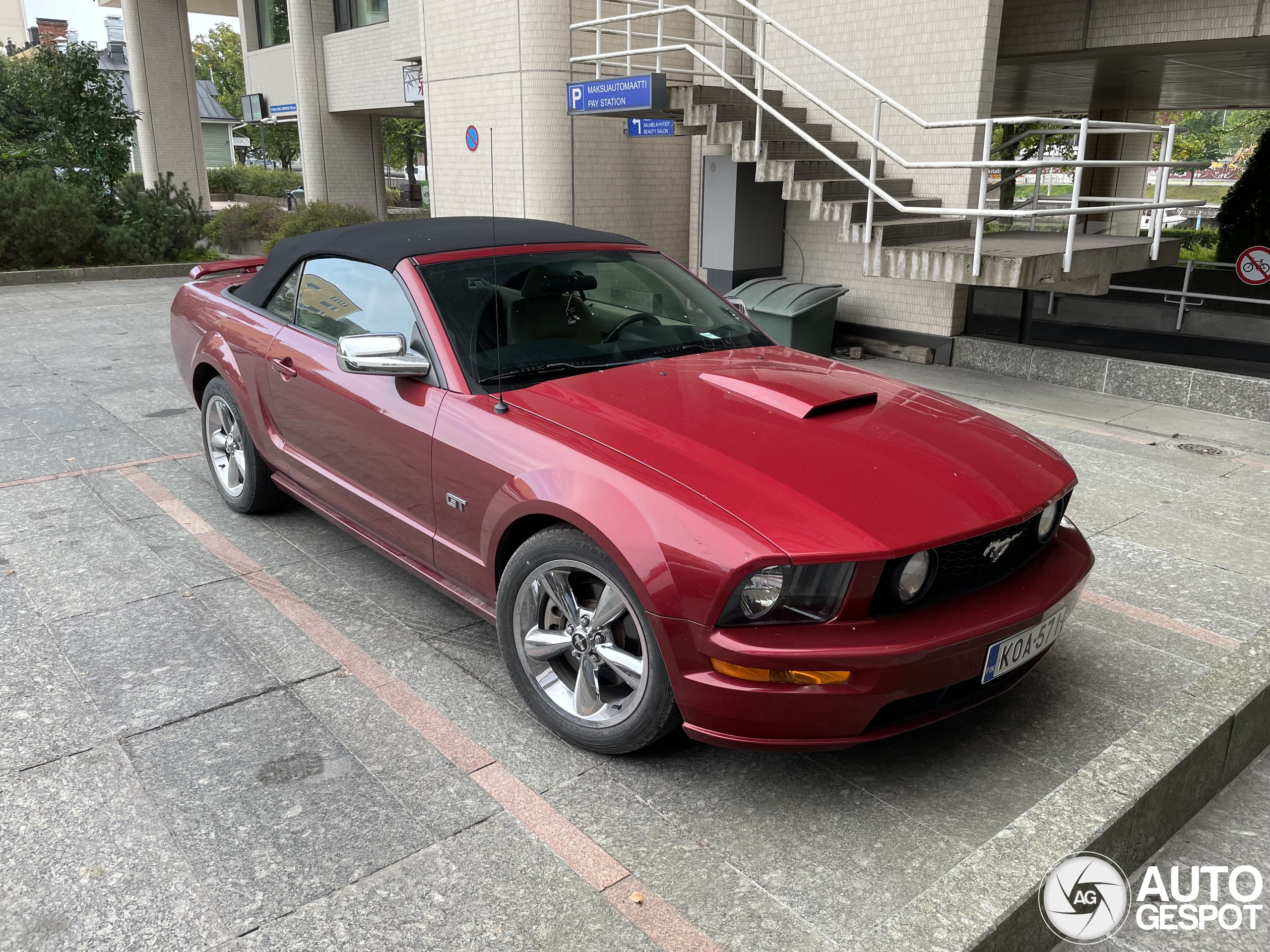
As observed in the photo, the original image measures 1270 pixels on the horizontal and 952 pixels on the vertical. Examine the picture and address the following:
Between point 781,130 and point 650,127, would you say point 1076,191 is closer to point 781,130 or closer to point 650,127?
point 781,130

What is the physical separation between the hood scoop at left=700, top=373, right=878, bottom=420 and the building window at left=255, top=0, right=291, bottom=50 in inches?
999

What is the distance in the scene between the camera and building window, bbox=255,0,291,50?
83.1 feet

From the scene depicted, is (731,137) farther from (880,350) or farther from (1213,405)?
(1213,405)

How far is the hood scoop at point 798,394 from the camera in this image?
3496 millimetres

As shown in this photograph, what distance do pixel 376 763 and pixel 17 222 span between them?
50.4ft

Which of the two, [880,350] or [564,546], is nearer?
[564,546]

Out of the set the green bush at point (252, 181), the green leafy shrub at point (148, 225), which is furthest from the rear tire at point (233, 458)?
the green bush at point (252, 181)

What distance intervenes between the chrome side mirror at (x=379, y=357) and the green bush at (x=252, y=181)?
1522 inches

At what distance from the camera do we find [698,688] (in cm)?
278

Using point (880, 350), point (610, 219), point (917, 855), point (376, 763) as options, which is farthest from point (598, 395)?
point (610, 219)

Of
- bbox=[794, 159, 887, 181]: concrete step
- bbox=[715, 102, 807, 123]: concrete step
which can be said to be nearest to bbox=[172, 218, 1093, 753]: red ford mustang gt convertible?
bbox=[794, 159, 887, 181]: concrete step

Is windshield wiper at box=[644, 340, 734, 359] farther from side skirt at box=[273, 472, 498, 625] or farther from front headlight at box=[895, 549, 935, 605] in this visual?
front headlight at box=[895, 549, 935, 605]

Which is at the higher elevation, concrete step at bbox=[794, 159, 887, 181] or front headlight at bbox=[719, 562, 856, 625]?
concrete step at bbox=[794, 159, 887, 181]

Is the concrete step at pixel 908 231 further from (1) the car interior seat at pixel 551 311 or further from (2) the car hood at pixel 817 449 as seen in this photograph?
(1) the car interior seat at pixel 551 311
